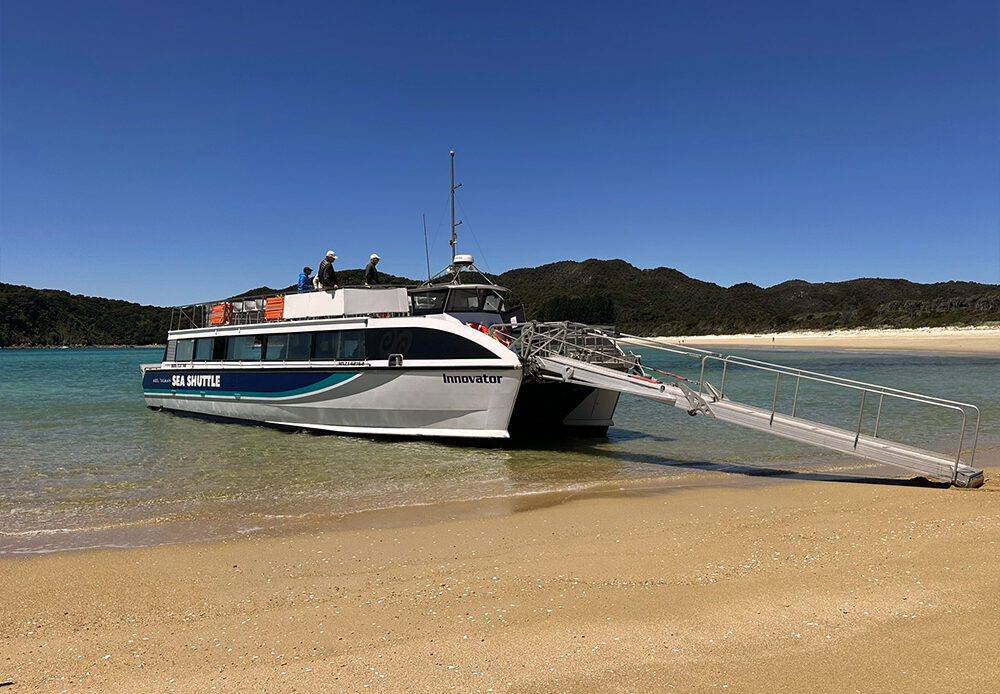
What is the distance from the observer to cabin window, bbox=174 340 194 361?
63.0 ft

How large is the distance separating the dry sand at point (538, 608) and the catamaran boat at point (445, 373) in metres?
3.79

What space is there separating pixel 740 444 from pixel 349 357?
9014mm

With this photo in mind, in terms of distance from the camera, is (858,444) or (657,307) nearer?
(858,444)

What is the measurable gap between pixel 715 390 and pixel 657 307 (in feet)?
483

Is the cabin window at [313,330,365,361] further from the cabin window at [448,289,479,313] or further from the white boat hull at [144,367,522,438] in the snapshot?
the cabin window at [448,289,479,313]

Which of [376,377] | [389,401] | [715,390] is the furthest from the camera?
[376,377]

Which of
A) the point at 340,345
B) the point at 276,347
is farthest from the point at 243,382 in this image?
the point at 340,345

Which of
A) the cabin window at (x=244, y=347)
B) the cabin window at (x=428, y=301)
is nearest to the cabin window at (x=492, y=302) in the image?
the cabin window at (x=428, y=301)

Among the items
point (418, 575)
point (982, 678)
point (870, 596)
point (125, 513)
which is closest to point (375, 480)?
point (125, 513)

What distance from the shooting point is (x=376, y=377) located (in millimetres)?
13898

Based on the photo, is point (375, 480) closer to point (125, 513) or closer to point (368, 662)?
point (125, 513)

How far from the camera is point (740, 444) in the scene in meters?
13.1

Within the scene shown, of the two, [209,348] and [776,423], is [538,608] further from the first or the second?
[209,348]

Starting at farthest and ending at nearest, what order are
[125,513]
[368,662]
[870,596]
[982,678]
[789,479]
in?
[789,479], [125,513], [870,596], [368,662], [982,678]
